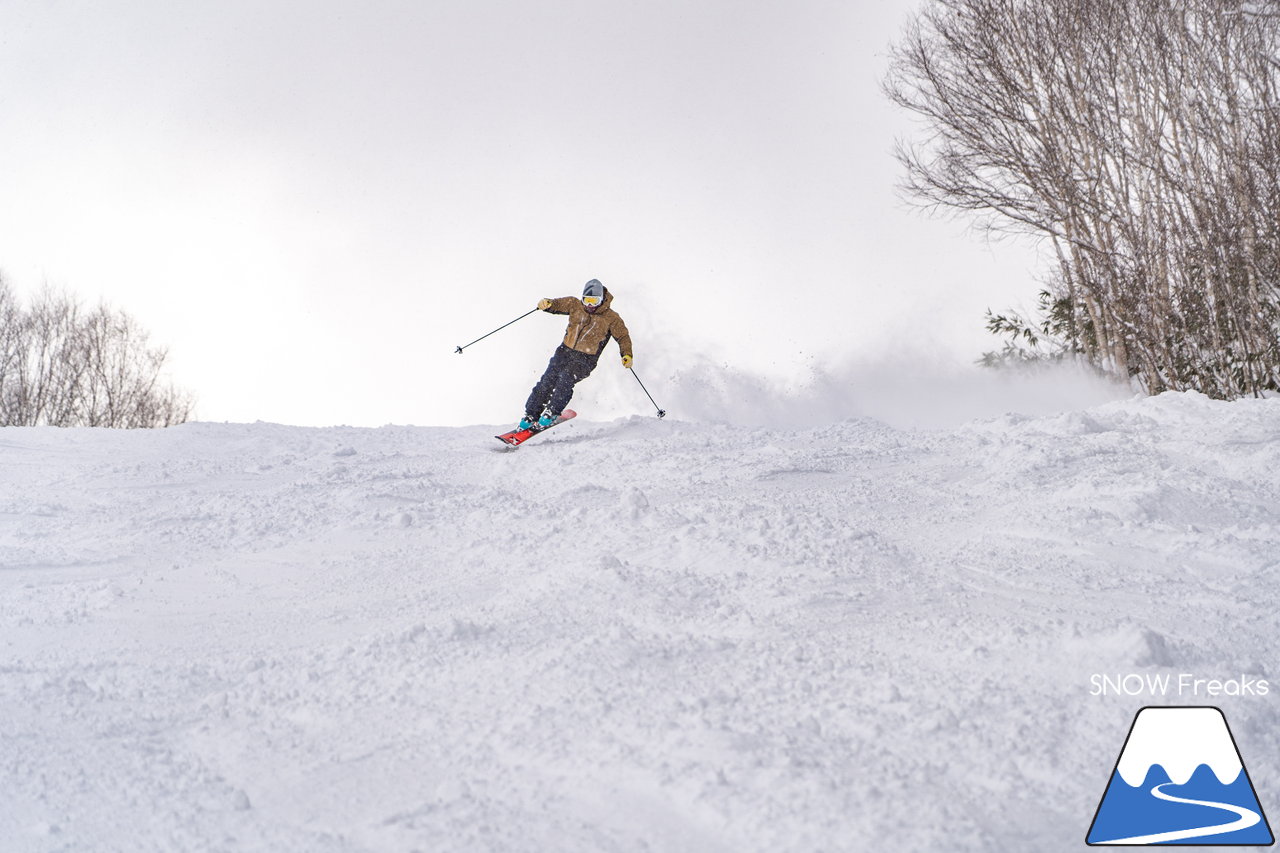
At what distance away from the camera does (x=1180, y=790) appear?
281 centimetres

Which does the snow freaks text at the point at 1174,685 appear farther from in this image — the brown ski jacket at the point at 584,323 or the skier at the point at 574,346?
the brown ski jacket at the point at 584,323

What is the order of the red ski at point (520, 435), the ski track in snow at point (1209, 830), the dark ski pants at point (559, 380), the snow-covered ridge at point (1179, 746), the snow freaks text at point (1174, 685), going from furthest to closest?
the dark ski pants at point (559, 380) → the red ski at point (520, 435) → the snow freaks text at point (1174, 685) → the snow-covered ridge at point (1179, 746) → the ski track in snow at point (1209, 830)

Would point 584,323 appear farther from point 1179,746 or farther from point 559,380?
point 1179,746

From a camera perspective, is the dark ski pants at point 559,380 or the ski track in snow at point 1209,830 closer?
the ski track in snow at point 1209,830

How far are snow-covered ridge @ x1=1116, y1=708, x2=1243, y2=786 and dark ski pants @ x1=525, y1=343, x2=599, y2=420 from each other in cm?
700

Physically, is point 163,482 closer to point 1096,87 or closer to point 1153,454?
point 1153,454

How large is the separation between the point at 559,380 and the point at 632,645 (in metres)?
6.06

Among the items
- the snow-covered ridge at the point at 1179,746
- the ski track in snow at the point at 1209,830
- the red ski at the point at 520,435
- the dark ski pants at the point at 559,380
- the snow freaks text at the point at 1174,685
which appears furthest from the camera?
the dark ski pants at the point at 559,380

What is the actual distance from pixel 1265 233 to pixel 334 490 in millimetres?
11245

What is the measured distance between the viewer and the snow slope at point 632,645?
8.67 ft

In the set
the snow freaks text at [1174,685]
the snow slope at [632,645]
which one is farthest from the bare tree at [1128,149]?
the snow freaks text at [1174,685]

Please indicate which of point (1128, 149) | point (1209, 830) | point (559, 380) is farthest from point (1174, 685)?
point (1128, 149)

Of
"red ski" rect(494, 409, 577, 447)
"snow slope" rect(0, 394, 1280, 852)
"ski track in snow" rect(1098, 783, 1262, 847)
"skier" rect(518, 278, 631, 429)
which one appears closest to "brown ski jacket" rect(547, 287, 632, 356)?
"skier" rect(518, 278, 631, 429)

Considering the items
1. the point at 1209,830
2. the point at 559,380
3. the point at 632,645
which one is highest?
the point at 559,380
